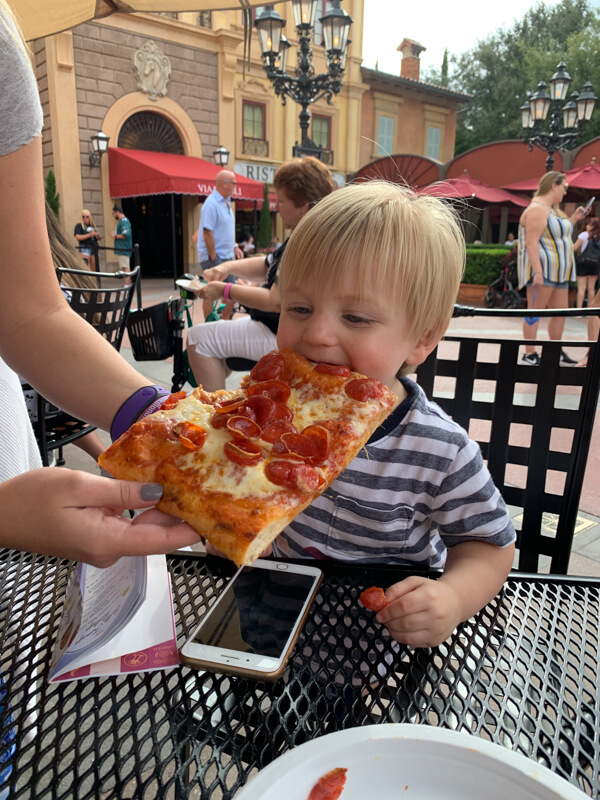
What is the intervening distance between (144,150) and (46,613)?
23.1 m

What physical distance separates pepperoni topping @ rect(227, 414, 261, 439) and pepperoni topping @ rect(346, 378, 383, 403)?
0.25 m

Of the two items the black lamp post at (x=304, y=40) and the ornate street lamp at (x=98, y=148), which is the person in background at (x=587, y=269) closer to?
the black lamp post at (x=304, y=40)

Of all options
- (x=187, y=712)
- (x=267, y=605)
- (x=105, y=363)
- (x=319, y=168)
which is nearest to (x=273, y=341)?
(x=319, y=168)

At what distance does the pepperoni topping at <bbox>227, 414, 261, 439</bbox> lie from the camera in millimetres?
1059

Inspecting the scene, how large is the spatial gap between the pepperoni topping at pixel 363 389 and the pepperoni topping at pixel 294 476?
0.88ft

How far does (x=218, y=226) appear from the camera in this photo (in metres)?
9.09

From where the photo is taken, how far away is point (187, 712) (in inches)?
34.3

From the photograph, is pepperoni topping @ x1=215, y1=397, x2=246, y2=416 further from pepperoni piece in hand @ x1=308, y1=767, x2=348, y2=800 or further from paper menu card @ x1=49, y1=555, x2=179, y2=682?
pepperoni piece in hand @ x1=308, y1=767, x2=348, y2=800

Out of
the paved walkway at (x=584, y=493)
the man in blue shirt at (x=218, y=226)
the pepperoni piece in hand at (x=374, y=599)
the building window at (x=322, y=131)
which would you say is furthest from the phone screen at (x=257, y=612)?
the building window at (x=322, y=131)

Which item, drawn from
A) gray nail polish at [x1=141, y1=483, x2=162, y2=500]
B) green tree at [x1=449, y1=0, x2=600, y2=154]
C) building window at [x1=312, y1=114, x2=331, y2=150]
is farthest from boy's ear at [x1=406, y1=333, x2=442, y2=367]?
green tree at [x1=449, y1=0, x2=600, y2=154]

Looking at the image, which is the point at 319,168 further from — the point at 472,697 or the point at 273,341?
the point at 472,697

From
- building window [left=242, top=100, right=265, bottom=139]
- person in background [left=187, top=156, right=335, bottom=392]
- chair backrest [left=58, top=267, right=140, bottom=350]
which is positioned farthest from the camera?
building window [left=242, top=100, right=265, bottom=139]

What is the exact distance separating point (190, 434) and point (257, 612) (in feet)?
1.30

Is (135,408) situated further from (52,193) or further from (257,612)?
(52,193)
